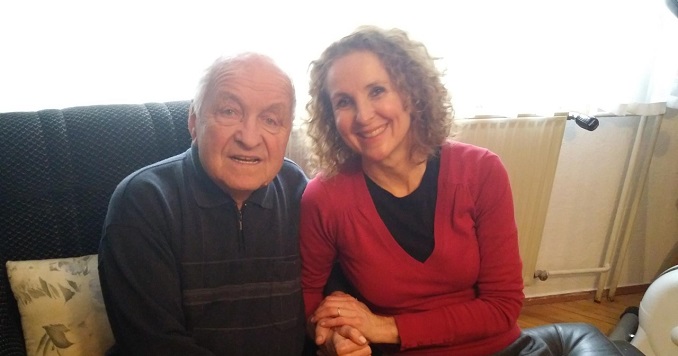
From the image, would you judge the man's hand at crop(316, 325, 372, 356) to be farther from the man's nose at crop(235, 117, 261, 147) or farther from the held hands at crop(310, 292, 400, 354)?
the man's nose at crop(235, 117, 261, 147)

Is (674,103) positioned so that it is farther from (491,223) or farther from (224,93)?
(224,93)

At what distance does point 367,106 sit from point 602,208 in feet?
5.37

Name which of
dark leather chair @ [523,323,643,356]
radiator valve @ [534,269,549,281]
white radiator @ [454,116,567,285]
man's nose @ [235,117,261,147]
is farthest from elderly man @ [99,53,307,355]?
radiator valve @ [534,269,549,281]

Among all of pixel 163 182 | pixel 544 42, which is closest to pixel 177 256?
pixel 163 182

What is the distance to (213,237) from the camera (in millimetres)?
1159

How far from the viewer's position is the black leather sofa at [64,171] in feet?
3.99

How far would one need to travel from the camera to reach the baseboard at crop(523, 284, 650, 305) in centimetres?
246

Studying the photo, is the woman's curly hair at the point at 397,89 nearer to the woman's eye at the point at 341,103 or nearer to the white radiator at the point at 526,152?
the woman's eye at the point at 341,103

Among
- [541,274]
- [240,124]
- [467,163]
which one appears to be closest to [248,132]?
[240,124]

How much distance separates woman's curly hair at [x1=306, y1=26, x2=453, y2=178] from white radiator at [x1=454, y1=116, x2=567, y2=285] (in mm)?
516

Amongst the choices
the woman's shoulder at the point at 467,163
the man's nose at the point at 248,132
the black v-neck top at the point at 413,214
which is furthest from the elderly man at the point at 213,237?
the woman's shoulder at the point at 467,163

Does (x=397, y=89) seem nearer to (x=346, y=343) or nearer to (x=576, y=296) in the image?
(x=346, y=343)

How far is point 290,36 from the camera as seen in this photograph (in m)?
1.61

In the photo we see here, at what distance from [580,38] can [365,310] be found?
1.36m
